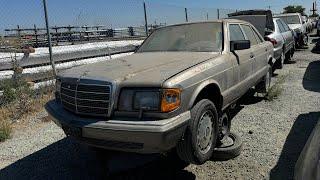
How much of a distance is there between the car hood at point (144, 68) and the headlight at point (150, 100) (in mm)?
83

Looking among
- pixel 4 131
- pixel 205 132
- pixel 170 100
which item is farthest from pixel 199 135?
pixel 4 131

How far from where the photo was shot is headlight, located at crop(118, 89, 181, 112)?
3.75m

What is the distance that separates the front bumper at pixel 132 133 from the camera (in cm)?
363

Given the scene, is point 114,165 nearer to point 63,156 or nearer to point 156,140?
point 156,140

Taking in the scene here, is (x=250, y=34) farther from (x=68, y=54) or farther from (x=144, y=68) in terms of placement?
(x=68, y=54)

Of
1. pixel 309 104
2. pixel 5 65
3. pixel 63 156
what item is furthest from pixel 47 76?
pixel 309 104

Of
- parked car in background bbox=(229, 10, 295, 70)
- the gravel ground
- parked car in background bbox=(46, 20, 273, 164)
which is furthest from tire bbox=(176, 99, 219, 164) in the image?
parked car in background bbox=(229, 10, 295, 70)

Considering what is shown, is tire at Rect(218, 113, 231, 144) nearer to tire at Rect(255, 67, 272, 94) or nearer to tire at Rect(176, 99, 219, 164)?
tire at Rect(176, 99, 219, 164)

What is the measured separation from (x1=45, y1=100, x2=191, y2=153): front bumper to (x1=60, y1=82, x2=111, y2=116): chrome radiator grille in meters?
0.11

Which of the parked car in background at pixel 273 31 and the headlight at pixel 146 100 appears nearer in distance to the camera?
the headlight at pixel 146 100

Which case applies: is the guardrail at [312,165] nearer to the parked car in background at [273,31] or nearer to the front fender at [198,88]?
the front fender at [198,88]

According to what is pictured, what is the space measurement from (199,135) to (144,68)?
0.95 metres

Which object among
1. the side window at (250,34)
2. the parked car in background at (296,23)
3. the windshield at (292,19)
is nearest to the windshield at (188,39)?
the side window at (250,34)

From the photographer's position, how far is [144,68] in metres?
4.36
